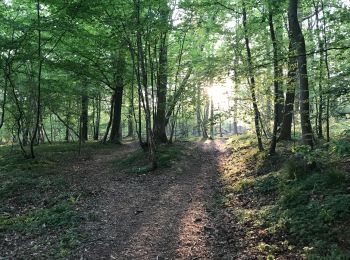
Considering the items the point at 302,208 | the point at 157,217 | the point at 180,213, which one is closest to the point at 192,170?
the point at 180,213

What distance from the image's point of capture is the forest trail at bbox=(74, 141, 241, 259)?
267 inches

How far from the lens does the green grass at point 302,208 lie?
5781 mm

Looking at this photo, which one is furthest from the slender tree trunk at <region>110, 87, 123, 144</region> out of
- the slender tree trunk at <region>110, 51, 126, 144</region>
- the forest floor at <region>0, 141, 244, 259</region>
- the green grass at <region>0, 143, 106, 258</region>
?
the forest floor at <region>0, 141, 244, 259</region>

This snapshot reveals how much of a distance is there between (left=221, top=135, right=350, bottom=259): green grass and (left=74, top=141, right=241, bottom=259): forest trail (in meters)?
0.80

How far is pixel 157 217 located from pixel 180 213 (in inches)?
26.0

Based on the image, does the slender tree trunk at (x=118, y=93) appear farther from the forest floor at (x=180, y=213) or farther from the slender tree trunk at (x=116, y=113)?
the forest floor at (x=180, y=213)

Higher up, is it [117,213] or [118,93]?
[118,93]

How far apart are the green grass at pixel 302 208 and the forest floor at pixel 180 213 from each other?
0.02 meters

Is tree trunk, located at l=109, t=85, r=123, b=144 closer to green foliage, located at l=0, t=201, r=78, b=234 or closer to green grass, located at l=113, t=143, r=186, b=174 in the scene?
green grass, located at l=113, t=143, r=186, b=174

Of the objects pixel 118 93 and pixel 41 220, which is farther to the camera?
pixel 118 93

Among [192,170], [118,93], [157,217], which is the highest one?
[118,93]

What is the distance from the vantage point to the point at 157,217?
8781mm

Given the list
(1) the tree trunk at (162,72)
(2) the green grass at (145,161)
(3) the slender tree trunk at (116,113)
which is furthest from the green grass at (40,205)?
(3) the slender tree trunk at (116,113)

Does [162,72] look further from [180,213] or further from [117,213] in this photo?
[180,213]
